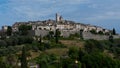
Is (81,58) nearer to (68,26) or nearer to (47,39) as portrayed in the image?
(47,39)

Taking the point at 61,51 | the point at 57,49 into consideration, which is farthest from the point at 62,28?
the point at 61,51

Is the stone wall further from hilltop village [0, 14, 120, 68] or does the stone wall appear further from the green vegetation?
the green vegetation

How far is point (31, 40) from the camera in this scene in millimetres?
70812

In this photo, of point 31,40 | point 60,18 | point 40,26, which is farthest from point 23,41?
point 60,18

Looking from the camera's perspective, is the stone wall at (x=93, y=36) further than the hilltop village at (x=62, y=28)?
Yes

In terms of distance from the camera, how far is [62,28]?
96875 millimetres

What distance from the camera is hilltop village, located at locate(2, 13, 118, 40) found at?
83188mm

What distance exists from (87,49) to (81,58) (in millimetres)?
15692

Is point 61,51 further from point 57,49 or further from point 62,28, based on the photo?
point 62,28

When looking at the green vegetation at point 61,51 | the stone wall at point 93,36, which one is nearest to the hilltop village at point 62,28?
the stone wall at point 93,36

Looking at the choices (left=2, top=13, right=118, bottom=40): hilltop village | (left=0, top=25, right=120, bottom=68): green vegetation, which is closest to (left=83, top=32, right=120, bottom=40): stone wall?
(left=2, top=13, right=118, bottom=40): hilltop village

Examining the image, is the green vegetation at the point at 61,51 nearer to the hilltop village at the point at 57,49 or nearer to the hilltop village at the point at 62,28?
the hilltop village at the point at 57,49

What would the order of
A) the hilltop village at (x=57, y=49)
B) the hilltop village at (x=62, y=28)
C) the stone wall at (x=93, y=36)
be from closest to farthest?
the hilltop village at (x=57, y=49)
the hilltop village at (x=62, y=28)
the stone wall at (x=93, y=36)

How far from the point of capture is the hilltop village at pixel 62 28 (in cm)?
8319
